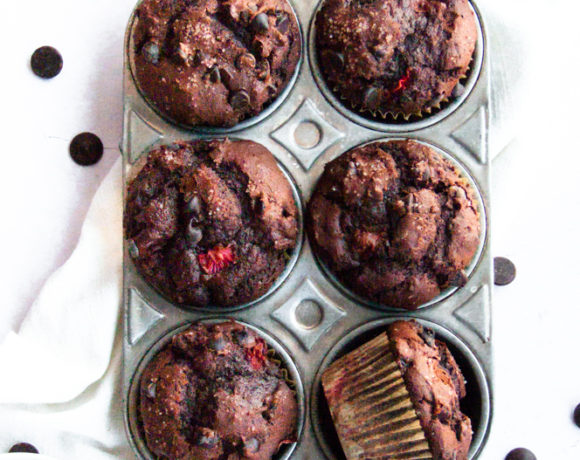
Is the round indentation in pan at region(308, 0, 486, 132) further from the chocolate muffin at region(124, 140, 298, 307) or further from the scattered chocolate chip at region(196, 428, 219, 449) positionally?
the scattered chocolate chip at region(196, 428, 219, 449)

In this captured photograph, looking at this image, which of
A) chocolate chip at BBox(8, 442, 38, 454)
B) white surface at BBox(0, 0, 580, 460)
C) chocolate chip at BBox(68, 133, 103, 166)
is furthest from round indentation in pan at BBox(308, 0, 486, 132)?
chocolate chip at BBox(8, 442, 38, 454)

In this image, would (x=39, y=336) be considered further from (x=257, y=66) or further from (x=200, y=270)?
(x=257, y=66)

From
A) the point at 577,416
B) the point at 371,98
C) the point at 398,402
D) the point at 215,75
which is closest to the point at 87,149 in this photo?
the point at 215,75

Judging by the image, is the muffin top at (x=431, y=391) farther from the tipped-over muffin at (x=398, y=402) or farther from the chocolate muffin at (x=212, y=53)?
the chocolate muffin at (x=212, y=53)

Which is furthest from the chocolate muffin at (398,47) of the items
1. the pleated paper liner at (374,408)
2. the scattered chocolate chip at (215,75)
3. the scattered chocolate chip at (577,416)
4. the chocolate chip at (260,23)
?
the scattered chocolate chip at (577,416)

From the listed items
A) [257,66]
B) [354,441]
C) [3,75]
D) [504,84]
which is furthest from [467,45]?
[3,75]

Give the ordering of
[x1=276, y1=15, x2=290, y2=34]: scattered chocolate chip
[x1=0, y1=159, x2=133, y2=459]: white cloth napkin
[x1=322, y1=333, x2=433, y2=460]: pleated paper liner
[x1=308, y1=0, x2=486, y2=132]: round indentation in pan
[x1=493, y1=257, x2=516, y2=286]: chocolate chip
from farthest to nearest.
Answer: [x1=493, y1=257, x2=516, y2=286]: chocolate chip → [x1=0, y1=159, x2=133, y2=459]: white cloth napkin → [x1=308, y1=0, x2=486, y2=132]: round indentation in pan → [x1=276, y1=15, x2=290, y2=34]: scattered chocolate chip → [x1=322, y1=333, x2=433, y2=460]: pleated paper liner
